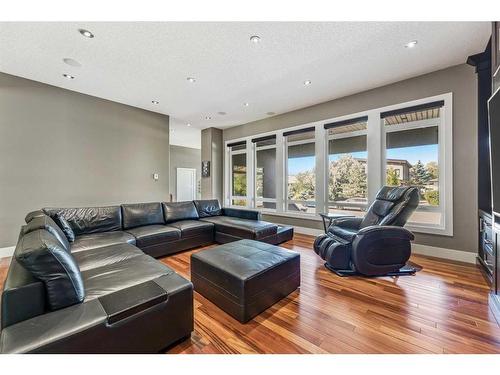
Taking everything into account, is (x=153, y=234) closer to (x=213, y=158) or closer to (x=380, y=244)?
(x=380, y=244)

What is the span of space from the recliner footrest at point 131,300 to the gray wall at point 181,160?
7.63m

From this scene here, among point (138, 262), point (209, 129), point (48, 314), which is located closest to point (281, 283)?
point (138, 262)

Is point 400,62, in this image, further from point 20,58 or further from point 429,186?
point 20,58

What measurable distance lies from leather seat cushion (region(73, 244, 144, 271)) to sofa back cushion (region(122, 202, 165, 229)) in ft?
3.54

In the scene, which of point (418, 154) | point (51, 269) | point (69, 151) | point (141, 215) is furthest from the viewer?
point (69, 151)

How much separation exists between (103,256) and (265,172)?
4258 mm

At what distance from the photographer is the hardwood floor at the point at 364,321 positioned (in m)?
1.46

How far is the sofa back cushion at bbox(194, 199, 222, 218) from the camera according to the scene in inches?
178

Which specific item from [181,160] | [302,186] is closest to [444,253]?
[302,186]

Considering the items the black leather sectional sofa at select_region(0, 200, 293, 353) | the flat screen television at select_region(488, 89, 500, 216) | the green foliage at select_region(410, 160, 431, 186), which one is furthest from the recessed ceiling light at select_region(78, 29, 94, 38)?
the green foliage at select_region(410, 160, 431, 186)

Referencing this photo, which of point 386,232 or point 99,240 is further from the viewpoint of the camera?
point 99,240

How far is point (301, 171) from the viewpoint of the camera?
4.96 m

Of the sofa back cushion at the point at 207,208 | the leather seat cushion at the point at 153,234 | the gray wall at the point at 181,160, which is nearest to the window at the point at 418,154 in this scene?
the sofa back cushion at the point at 207,208
